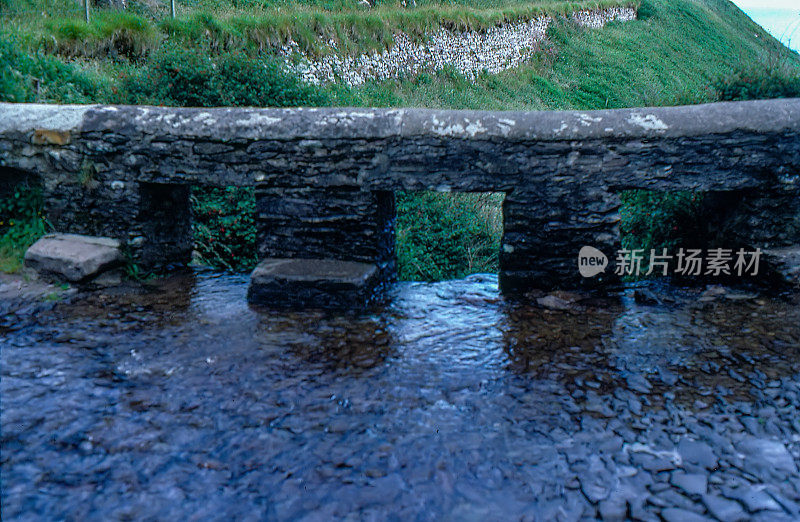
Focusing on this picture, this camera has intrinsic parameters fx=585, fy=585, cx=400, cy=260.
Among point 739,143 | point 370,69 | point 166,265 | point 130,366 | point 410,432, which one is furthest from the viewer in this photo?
point 370,69

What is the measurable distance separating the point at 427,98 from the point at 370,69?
1286mm

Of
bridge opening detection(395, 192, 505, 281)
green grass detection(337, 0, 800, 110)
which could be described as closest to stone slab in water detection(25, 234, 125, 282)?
bridge opening detection(395, 192, 505, 281)

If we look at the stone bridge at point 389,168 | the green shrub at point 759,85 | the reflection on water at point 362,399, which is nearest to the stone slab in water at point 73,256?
the stone bridge at point 389,168

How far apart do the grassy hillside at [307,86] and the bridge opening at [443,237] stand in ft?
0.06

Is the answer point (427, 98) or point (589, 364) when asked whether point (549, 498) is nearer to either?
point (589, 364)

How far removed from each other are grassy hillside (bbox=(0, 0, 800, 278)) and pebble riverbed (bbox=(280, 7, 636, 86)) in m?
0.25

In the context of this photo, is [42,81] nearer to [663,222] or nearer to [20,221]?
[20,221]

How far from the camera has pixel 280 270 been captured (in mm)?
4711

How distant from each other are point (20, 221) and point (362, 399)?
4.06 meters

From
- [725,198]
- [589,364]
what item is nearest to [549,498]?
[589,364]

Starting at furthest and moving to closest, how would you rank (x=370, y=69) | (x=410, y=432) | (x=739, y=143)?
(x=370, y=69) → (x=739, y=143) → (x=410, y=432)

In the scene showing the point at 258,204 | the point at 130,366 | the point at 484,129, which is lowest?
the point at 130,366

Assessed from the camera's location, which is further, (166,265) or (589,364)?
(166,265)

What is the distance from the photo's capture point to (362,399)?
331 centimetres
